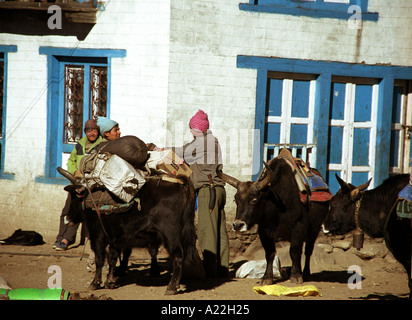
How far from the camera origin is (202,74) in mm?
8781

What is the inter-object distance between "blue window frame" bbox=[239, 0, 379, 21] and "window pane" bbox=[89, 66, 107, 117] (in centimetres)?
249

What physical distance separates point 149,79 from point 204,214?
255cm

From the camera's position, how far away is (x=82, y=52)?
9156 mm

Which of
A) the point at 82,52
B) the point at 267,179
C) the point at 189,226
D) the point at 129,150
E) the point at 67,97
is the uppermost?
the point at 82,52

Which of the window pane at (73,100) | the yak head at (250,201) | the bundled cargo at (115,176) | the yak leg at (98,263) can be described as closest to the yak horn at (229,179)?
the yak head at (250,201)

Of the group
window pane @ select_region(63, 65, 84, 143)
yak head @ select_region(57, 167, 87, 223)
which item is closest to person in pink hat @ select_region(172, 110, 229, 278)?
yak head @ select_region(57, 167, 87, 223)

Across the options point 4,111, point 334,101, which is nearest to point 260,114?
point 334,101

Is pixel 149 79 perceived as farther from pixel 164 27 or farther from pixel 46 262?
pixel 46 262

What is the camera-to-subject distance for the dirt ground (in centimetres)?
649

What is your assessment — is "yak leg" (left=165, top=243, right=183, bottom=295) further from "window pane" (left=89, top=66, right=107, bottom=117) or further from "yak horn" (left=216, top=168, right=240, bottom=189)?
"window pane" (left=89, top=66, right=107, bottom=117)

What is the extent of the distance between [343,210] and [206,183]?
1740 mm

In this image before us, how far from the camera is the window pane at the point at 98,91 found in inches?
368

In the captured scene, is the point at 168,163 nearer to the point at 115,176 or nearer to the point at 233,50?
the point at 115,176

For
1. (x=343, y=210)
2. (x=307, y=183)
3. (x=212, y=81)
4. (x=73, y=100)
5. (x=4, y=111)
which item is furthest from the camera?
Result: (x=4, y=111)
